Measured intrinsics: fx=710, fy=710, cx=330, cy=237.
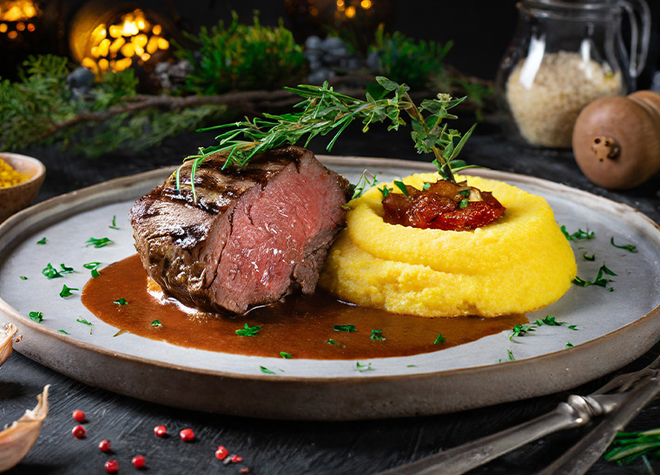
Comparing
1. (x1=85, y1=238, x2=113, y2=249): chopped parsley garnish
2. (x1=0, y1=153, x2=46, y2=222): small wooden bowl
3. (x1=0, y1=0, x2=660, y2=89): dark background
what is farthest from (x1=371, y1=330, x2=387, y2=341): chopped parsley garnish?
(x1=0, y1=0, x2=660, y2=89): dark background

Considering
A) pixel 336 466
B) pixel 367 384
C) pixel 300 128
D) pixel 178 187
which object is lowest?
pixel 336 466

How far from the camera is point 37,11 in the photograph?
18.8 ft

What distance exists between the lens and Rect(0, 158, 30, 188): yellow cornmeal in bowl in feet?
13.0

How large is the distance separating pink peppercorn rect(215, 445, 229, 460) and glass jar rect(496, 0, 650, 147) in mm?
4109

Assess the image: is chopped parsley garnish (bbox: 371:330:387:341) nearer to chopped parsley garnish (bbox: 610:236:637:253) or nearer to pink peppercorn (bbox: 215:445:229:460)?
pink peppercorn (bbox: 215:445:229:460)

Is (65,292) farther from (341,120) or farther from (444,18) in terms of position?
(444,18)

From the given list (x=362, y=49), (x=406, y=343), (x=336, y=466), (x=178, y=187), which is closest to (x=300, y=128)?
(x=178, y=187)

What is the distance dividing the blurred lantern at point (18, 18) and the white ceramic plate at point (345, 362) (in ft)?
9.73

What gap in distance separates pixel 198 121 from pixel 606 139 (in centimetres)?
298

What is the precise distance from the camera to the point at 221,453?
2.12 m

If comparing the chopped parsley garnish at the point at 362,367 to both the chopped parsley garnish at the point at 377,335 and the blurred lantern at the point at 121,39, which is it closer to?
the chopped parsley garnish at the point at 377,335

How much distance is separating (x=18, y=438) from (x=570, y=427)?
1.64m

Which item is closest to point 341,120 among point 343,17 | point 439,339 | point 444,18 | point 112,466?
point 439,339

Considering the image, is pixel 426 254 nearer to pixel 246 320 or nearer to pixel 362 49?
pixel 246 320
